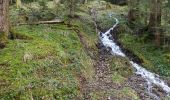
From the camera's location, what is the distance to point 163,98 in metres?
16.8

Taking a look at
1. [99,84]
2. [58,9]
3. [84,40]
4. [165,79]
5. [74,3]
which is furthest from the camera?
[58,9]

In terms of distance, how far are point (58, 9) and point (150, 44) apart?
10.8 metres

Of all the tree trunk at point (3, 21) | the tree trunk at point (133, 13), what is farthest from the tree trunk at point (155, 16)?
the tree trunk at point (3, 21)

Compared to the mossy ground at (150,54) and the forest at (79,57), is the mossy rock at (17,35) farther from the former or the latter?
the mossy ground at (150,54)

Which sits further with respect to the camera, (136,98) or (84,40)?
(84,40)

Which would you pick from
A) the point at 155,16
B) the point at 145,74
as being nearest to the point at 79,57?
the point at 145,74

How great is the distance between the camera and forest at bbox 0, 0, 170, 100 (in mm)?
13414

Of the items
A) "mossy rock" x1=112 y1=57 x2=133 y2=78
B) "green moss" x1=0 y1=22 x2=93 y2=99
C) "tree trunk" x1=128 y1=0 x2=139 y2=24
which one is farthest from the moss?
"tree trunk" x1=128 y1=0 x2=139 y2=24

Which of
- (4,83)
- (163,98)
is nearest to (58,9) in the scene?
(163,98)

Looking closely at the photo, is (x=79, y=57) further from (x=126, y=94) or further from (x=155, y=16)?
(x=155, y=16)

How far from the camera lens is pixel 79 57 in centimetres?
1827

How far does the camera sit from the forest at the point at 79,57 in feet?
44.0

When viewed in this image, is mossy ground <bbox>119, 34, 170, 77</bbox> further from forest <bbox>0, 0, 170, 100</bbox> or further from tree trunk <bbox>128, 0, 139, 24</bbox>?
tree trunk <bbox>128, 0, 139, 24</bbox>

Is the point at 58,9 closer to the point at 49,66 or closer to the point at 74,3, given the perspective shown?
the point at 74,3
